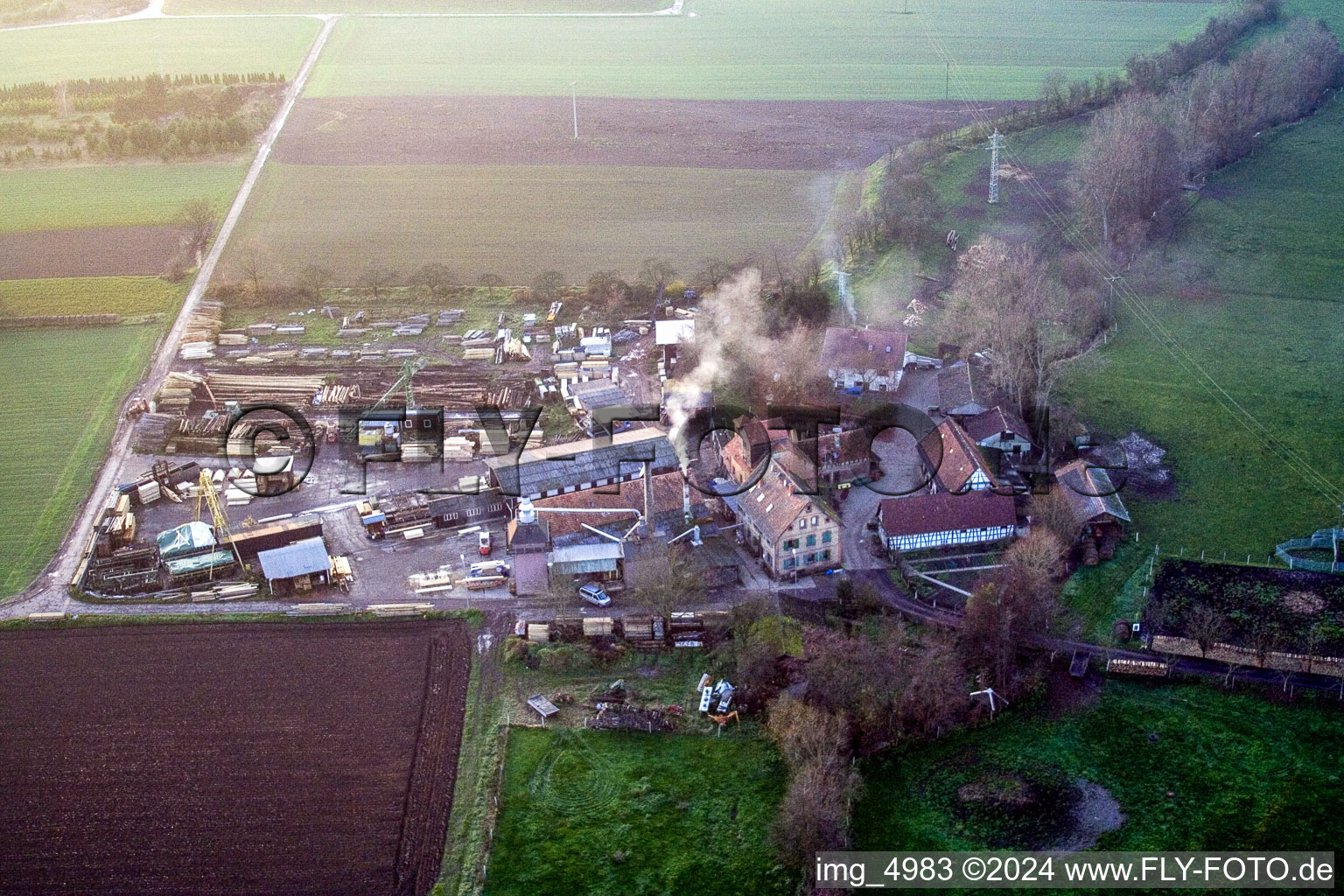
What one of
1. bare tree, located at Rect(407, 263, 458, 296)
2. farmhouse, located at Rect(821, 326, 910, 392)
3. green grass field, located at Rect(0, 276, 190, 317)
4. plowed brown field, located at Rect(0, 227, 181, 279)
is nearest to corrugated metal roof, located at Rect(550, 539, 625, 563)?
farmhouse, located at Rect(821, 326, 910, 392)

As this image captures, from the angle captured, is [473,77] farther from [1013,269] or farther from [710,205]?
[1013,269]

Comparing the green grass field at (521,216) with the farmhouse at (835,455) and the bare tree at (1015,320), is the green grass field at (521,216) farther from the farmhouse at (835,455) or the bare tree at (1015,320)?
the farmhouse at (835,455)

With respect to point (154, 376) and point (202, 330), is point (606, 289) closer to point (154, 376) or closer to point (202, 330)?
point (202, 330)

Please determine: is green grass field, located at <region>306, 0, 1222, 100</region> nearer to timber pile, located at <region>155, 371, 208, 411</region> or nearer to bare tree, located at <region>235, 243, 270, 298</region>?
bare tree, located at <region>235, 243, 270, 298</region>

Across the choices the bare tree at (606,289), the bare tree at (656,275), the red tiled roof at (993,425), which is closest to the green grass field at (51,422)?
the bare tree at (606,289)

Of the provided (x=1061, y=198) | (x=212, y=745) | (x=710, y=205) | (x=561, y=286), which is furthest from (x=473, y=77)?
(x=212, y=745)

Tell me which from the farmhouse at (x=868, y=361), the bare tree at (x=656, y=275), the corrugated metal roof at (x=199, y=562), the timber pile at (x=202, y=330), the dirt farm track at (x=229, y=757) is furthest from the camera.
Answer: the bare tree at (x=656, y=275)
